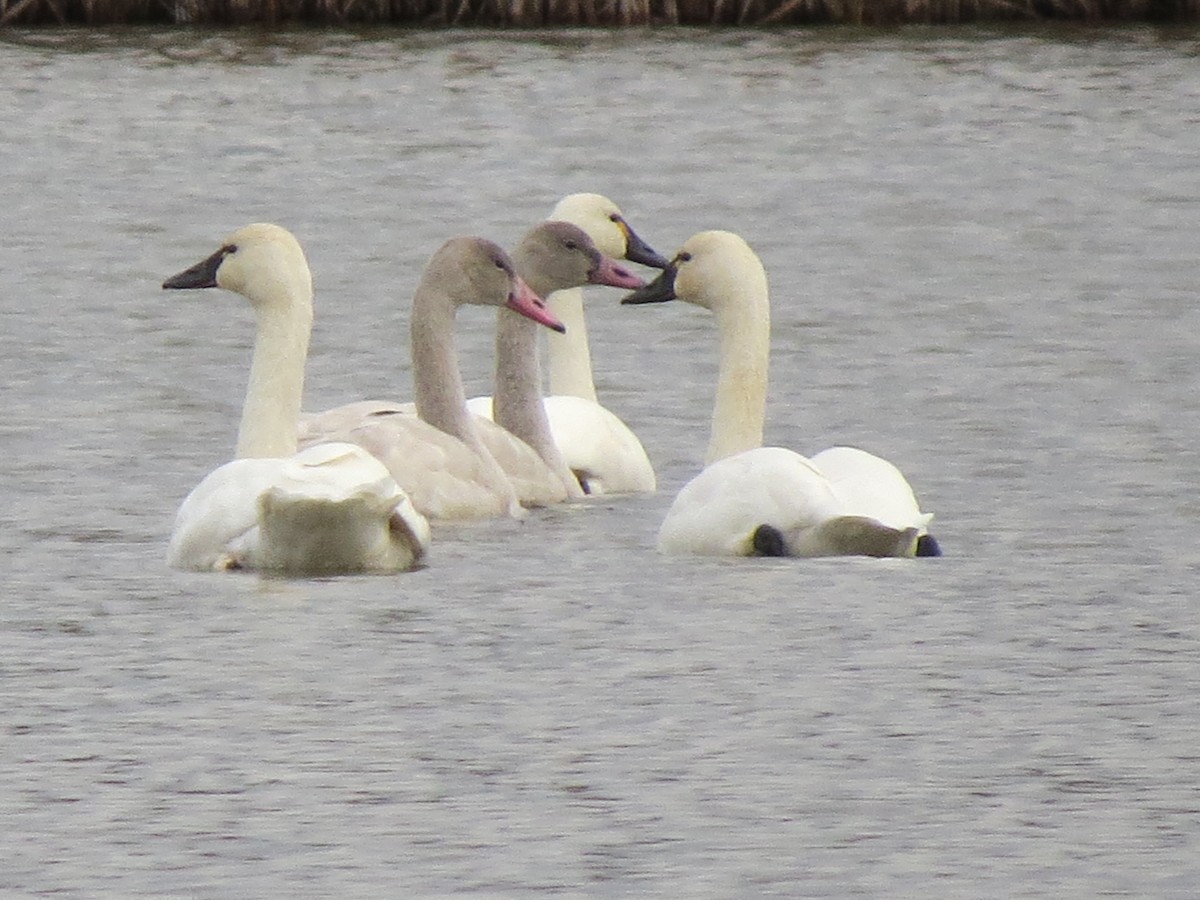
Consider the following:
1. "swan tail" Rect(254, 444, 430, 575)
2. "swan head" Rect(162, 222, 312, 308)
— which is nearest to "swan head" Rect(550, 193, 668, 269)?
"swan head" Rect(162, 222, 312, 308)

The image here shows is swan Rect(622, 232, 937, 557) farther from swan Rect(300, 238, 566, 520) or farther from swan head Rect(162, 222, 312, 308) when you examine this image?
swan head Rect(162, 222, 312, 308)

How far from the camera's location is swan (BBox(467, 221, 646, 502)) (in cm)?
1057

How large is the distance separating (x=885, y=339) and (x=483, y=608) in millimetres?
5976

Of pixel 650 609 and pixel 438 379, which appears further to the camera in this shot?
pixel 438 379

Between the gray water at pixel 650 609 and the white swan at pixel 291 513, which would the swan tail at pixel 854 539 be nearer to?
the gray water at pixel 650 609

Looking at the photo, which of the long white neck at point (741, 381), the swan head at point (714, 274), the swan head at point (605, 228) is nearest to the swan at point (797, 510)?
the long white neck at point (741, 381)

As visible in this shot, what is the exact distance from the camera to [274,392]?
9383 mm

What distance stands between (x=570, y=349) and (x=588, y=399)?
0.24m

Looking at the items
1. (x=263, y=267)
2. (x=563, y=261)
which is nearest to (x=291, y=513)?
(x=263, y=267)

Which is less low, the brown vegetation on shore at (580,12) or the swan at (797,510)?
the swan at (797,510)

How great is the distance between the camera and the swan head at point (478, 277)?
1038cm

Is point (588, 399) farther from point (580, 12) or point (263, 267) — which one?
point (580, 12)

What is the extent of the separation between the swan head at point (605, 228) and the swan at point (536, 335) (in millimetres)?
274

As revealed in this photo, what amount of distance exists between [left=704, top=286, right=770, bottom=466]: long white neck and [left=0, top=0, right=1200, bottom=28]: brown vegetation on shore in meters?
18.9
